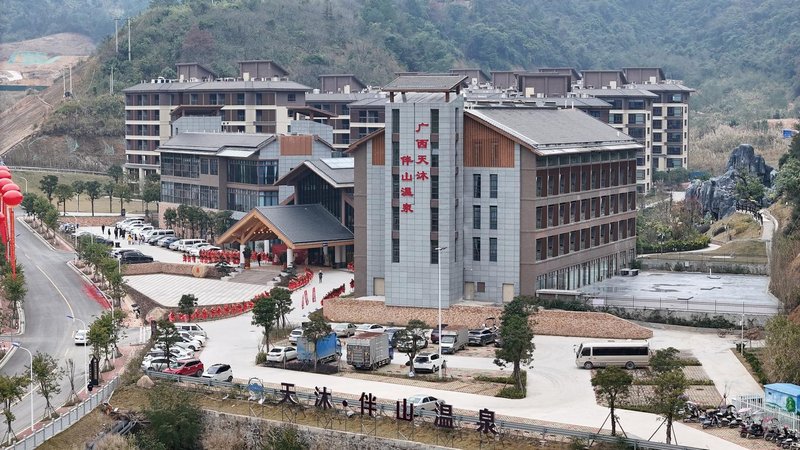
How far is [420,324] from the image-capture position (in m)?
41.1

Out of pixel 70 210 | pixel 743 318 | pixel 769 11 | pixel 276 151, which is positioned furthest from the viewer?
pixel 769 11

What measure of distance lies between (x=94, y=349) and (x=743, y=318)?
21377 millimetres

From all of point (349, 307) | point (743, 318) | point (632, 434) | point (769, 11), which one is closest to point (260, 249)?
point (349, 307)

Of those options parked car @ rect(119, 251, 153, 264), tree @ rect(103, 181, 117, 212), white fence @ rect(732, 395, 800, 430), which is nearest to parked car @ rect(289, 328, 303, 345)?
white fence @ rect(732, 395, 800, 430)

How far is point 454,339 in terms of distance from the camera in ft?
143

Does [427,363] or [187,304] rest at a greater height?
[187,304]

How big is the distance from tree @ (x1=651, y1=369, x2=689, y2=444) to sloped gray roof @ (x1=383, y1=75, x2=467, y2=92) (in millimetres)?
17579

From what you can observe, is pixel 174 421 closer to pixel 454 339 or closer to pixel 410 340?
pixel 410 340

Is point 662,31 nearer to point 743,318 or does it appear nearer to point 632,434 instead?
point 743,318

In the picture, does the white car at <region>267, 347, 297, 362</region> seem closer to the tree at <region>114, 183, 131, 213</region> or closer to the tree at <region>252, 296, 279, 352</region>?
the tree at <region>252, 296, 279, 352</region>

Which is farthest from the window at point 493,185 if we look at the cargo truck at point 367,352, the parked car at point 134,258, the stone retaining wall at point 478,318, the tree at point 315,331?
the parked car at point 134,258

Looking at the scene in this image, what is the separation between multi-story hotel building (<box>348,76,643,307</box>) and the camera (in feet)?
156

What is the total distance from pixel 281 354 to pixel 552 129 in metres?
16.1

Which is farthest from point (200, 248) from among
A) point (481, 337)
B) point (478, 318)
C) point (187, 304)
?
point (481, 337)
